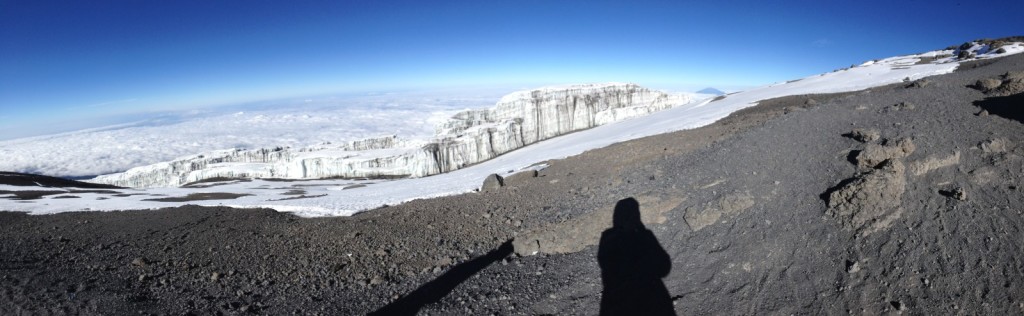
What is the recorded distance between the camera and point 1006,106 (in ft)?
36.1

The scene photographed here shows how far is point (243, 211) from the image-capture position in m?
16.2

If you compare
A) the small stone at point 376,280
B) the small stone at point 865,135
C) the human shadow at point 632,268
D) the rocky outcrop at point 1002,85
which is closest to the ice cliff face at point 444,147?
the small stone at point 376,280

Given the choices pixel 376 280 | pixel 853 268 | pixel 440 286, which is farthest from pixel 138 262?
pixel 853 268

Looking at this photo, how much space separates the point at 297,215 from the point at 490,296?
11119 millimetres

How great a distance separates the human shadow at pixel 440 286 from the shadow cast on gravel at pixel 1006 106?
12495 millimetres

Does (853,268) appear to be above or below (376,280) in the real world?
above

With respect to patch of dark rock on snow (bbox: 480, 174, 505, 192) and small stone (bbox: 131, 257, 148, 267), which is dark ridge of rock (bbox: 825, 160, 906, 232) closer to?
patch of dark rock on snow (bbox: 480, 174, 505, 192)

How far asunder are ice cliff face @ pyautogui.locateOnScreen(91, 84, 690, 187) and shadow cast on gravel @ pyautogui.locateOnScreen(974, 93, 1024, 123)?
43.1 metres

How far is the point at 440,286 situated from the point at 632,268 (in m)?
3.99

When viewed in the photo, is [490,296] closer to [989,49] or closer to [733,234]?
[733,234]

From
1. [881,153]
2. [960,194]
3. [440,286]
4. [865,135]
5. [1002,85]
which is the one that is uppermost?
[1002,85]

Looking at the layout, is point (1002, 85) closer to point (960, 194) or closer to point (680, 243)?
point (960, 194)

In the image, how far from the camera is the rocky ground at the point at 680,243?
6.85 meters

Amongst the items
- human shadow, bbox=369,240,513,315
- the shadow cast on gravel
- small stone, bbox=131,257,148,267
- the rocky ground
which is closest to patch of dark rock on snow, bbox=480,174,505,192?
the rocky ground
